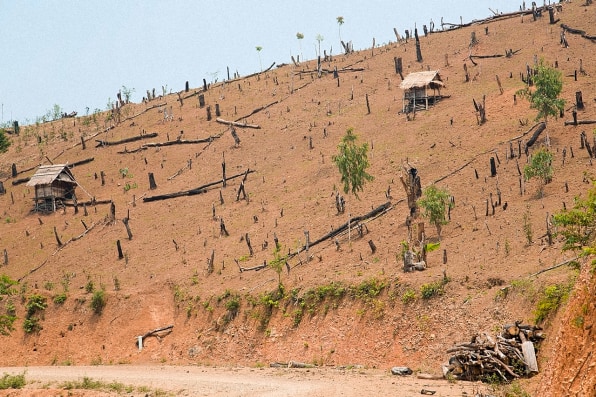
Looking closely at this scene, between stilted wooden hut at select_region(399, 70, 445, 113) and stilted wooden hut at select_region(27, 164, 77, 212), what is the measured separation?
24146 mm

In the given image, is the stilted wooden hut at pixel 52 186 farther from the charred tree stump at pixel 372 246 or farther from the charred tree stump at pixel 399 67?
the charred tree stump at pixel 372 246

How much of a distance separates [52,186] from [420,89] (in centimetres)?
2621

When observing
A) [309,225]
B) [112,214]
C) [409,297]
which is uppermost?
[112,214]

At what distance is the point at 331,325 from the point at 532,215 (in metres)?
Result: 9.02

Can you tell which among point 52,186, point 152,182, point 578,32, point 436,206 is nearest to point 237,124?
point 152,182

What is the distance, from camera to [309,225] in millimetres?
37688

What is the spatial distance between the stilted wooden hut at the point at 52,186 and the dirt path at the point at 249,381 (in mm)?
24327

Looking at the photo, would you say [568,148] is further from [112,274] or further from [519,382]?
[112,274]

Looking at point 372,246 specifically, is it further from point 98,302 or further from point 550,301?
point 98,302

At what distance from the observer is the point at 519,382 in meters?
18.9

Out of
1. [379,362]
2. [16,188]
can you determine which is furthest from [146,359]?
[16,188]

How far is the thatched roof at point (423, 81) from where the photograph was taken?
4991 centimetres

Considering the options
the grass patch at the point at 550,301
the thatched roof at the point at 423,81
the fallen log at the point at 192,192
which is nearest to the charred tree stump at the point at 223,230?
the fallen log at the point at 192,192

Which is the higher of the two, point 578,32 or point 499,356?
point 578,32
